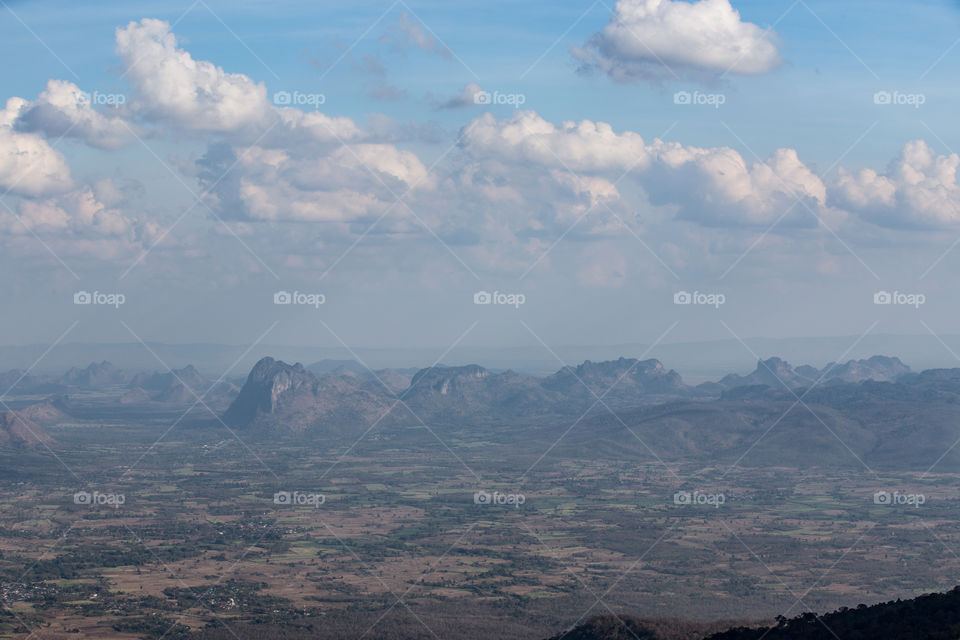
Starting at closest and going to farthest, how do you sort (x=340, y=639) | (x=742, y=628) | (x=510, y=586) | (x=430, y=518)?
1. (x=742, y=628)
2. (x=340, y=639)
3. (x=510, y=586)
4. (x=430, y=518)

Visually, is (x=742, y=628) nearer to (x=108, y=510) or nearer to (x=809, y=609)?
(x=809, y=609)

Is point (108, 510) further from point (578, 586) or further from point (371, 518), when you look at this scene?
point (578, 586)

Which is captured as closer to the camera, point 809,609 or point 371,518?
point 809,609

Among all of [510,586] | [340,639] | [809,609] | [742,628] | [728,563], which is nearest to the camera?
[742,628]

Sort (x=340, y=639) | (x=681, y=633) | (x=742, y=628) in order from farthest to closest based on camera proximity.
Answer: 1. (x=340, y=639)
2. (x=681, y=633)
3. (x=742, y=628)

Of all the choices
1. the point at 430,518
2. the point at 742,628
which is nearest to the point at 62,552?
the point at 430,518

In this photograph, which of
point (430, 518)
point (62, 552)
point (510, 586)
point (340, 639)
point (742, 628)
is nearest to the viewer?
point (742, 628)

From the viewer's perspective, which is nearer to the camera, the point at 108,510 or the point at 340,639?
the point at 340,639

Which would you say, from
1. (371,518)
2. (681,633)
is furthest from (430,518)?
(681,633)

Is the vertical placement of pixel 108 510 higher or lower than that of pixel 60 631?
higher
